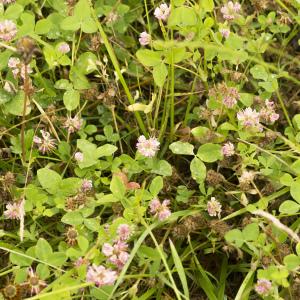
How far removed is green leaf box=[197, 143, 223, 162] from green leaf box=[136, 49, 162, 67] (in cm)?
34

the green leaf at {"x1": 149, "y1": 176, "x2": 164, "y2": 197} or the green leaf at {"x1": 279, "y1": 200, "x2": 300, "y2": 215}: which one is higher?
the green leaf at {"x1": 279, "y1": 200, "x2": 300, "y2": 215}

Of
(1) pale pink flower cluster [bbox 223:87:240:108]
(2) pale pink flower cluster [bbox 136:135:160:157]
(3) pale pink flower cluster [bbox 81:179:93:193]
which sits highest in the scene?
(1) pale pink flower cluster [bbox 223:87:240:108]

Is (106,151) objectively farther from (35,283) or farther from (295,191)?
(295,191)

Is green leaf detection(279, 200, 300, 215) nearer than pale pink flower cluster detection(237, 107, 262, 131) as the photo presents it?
Yes

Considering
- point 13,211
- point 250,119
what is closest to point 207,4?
point 250,119

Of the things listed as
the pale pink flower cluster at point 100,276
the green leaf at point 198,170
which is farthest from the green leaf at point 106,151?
the pale pink flower cluster at point 100,276

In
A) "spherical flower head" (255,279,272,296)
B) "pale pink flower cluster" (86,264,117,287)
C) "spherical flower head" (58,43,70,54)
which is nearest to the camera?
"pale pink flower cluster" (86,264,117,287)

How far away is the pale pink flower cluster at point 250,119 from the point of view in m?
2.14

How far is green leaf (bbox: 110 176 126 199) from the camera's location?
1.99 metres

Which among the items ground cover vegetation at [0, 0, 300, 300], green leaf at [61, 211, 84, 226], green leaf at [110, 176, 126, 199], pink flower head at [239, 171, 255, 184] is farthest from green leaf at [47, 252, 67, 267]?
pink flower head at [239, 171, 255, 184]

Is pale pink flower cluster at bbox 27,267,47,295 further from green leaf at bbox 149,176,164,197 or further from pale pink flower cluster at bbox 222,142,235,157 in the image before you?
pale pink flower cluster at bbox 222,142,235,157

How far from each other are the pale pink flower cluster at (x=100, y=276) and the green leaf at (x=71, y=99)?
0.70 metres

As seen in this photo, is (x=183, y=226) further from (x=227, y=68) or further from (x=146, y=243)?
(x=227, y=68)

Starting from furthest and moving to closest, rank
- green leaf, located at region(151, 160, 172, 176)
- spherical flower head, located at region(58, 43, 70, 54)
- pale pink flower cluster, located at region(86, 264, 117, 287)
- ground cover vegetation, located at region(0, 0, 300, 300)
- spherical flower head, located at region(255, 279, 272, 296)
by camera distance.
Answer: spherical flower head, located at region(58, 43, 70, 54), green leaf, located at region(151, 160, 172, 176), ground cover vegetation, located at region(0, 0, 300, 300), spherical flower head, located at region(255, 279, 272, 296), pale pink flower cluster, located at region(86, 264, 117, 287)
